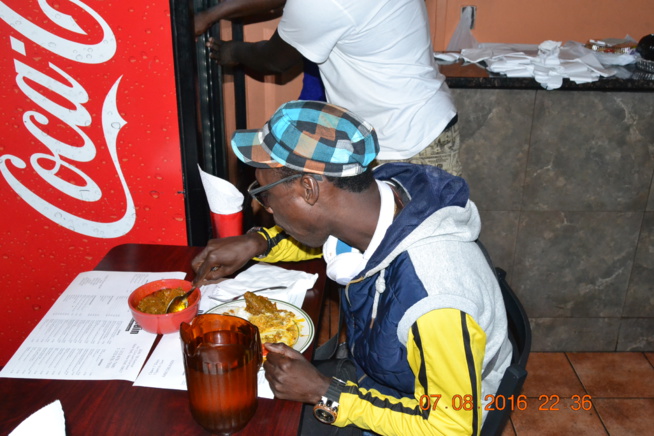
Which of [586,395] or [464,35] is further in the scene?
[464,35]

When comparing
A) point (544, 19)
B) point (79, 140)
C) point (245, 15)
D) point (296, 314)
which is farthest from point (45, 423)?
point (544, 19)

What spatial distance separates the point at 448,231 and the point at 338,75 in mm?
853

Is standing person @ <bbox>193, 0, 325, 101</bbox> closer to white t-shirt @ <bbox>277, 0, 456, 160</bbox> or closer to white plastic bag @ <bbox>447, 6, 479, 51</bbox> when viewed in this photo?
white t-shirt @ <bbox>277, 0, 456, 160</bbox>

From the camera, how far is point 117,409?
1.02m

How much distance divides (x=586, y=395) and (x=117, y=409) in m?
1.98

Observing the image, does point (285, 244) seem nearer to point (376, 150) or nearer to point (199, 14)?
point (376, 150)

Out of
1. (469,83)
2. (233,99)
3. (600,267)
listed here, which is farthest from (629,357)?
(233,99)

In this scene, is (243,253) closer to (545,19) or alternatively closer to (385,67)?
(385,67)

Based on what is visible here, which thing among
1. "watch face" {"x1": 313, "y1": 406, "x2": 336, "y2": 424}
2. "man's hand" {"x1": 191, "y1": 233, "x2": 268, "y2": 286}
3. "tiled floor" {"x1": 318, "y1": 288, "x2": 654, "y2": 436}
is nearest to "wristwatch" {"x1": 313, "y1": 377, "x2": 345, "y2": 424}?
"watch face" {"x1": 313, "y1": 406, "x2": 336, "y2": 424}

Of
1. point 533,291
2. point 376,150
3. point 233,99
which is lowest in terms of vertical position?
point 533,291

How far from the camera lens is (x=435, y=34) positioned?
3.63m

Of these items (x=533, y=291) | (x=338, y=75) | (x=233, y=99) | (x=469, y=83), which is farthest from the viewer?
(x=533, y=291)

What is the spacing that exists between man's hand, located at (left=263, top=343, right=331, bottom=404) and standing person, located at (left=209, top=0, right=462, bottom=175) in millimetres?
897

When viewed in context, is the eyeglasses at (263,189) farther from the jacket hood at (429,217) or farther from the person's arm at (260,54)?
the person's arm at (260,54)
